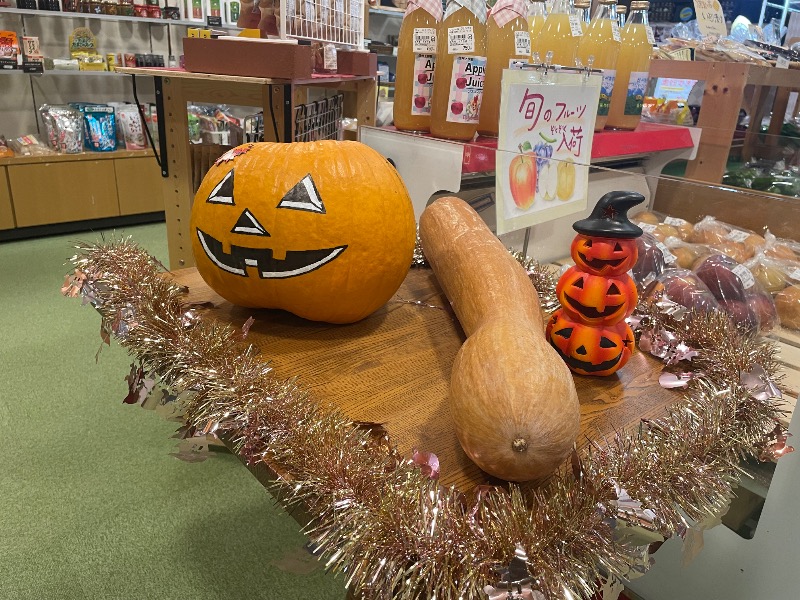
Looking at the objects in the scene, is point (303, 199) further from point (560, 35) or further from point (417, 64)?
point (560, 35)

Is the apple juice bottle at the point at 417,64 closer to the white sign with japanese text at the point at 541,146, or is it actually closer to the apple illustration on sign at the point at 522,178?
the white sign with japanese text at the point at 541,146

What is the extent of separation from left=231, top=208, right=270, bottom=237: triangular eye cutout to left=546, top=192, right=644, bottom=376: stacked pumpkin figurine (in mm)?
391

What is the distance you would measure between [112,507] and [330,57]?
4.33ft

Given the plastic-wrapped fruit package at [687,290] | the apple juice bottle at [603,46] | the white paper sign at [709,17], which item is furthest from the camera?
the white paper sign at [709,17]

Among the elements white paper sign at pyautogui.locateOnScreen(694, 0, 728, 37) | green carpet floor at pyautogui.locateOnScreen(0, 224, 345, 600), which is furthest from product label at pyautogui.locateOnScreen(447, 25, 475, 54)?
white paper sign at pyautogui.locateOnScreen(694, 0, 728, 37)

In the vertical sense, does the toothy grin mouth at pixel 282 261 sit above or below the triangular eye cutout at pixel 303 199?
below

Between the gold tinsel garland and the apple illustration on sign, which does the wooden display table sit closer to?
the apple illustration on sign

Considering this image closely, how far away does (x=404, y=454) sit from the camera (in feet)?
1.90

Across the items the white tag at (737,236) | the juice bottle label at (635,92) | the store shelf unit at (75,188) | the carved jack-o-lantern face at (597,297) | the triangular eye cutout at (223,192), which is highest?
the juice bottle label at (635,92)

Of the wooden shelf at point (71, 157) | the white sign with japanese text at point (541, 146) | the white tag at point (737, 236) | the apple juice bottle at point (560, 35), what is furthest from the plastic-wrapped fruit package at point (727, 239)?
the wooden shelf at point (71, 157)

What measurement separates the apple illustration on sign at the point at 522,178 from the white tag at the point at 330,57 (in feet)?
2.64

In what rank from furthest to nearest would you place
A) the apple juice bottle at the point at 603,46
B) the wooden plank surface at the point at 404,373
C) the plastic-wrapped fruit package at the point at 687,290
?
the apple juice bottle at the point at 603,46, the plastic-wrapped fruit package at the point at 687,290, the wooden plank surface at the point at 404,373

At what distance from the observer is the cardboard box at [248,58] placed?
142cm

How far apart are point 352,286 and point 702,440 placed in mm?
449
